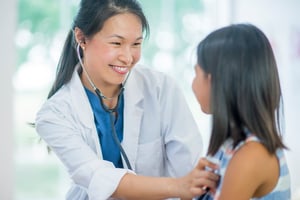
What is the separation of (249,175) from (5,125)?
2570 mm

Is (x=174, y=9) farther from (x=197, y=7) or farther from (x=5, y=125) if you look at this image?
(x=5, y=125)

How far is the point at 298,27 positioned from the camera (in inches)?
152

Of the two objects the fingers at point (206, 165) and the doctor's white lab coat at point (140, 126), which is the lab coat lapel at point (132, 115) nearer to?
the doctor's white lab coat at point (140, 126)

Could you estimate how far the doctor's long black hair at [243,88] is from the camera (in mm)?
1211

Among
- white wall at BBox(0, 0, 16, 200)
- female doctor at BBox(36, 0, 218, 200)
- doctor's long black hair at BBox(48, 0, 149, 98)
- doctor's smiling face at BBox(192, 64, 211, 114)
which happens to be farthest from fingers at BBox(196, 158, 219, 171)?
white wall at BBox(0, 0, 16, 200)

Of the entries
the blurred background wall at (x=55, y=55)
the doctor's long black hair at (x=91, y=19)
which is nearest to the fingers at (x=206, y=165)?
the doctor's long black hair at (x=91, y=19)

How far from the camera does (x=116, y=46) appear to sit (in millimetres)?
1644

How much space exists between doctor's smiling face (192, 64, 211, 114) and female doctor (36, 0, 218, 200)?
12.5 inches

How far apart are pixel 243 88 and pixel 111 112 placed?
25.5 inches

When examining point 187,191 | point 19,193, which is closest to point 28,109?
point 19,193

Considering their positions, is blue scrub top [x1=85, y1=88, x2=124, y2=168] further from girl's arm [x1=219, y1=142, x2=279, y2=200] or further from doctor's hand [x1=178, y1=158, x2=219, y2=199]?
girl's arm [x1=219, y1=142, x2=279, y2=200]

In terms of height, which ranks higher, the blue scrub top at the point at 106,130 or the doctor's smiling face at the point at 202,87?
the doctor's smiling face at the point at 202,87

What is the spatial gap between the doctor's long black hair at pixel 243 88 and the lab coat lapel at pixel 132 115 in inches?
21.0

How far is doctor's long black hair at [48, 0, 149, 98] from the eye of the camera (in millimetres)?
1657
